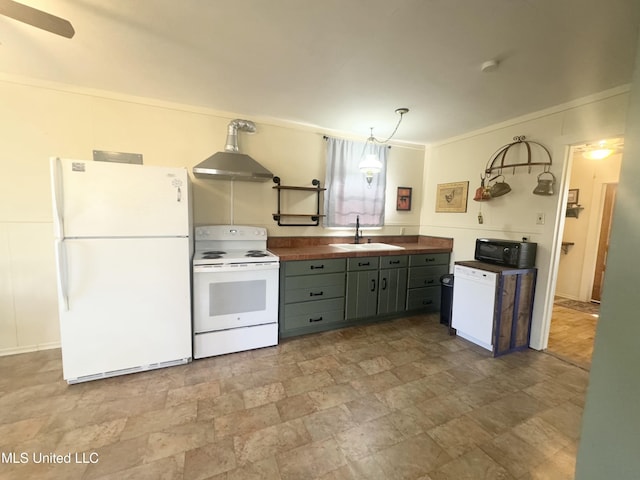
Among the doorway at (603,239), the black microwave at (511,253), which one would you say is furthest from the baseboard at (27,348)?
the doorway at (603,239)

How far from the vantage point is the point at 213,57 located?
1912mm

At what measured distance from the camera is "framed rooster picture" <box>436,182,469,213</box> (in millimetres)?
3496

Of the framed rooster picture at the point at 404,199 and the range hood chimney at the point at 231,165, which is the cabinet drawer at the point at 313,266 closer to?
the range hood chimney at the point at 231,165

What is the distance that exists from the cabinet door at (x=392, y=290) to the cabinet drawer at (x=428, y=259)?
0.17 meters

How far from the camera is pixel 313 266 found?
2.84 metres

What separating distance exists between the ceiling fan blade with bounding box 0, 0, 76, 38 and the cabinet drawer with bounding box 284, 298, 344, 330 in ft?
7.99

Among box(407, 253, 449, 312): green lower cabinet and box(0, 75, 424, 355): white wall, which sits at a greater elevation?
box(0, 75, 424, 355): white wall

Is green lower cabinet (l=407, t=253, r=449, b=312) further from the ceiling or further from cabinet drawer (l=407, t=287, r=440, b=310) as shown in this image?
the ceiling

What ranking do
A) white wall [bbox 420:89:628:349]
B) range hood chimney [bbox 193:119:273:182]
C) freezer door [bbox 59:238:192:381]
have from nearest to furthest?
1. freezer door [bbox 59:238:192:381]
2. white wall [bbox 420:89:628:349]
3. range hood chimney [bbox 193:119:273:182]

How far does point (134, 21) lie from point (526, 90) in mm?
2923

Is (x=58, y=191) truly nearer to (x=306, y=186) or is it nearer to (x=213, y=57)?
(x=213, y=57)

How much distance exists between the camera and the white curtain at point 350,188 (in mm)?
3494

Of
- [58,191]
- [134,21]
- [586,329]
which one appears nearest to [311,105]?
[134,21]

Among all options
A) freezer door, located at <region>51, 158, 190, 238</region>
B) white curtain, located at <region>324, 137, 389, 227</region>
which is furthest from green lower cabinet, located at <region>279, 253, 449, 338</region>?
freezer door, located at <region>51, 158, 190, 238</region>
